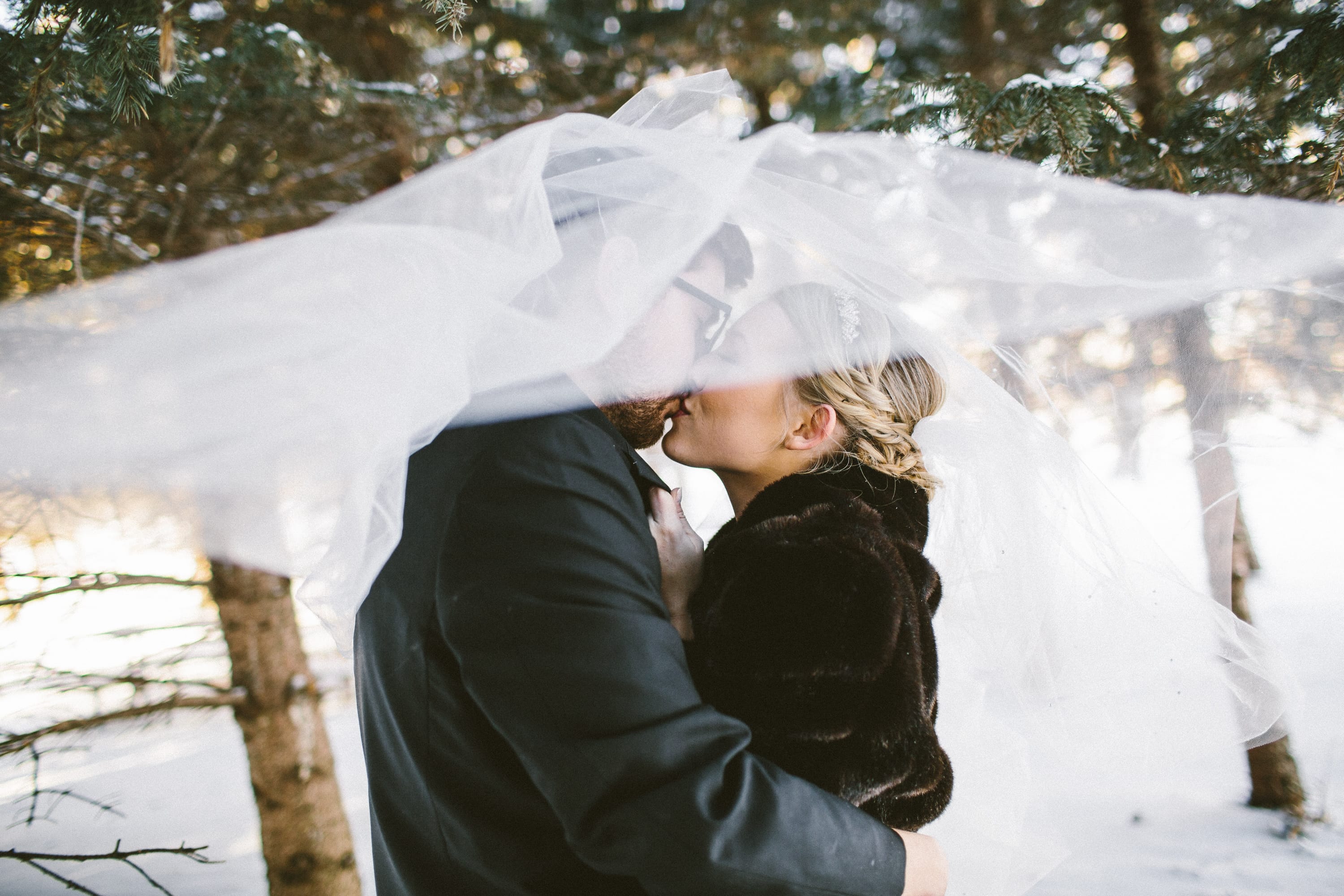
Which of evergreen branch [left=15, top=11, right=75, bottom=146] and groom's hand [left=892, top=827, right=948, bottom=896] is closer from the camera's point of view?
groom's hand [left=892, top=827, right=948, bottom=896]

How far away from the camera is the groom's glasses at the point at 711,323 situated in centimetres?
178

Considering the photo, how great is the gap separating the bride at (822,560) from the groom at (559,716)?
0.49 ft

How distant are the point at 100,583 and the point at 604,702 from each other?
2.05 m

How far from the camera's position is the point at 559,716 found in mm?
1114

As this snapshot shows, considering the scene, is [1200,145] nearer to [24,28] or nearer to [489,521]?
[489,521]

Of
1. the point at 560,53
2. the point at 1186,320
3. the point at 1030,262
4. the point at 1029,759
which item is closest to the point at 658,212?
the point at 1030,262

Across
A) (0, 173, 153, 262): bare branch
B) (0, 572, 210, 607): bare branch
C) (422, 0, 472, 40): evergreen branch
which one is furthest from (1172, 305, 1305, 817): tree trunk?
(0, 572, 210, 607): bare branch

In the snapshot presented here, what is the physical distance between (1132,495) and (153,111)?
3307 millimetres

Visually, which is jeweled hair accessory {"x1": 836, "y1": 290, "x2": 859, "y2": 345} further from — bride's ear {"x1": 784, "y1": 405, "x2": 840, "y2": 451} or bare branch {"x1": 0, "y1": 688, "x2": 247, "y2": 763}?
bare branch {"x1": 0, "y1": 688, "x2": 247, "y2": 763}

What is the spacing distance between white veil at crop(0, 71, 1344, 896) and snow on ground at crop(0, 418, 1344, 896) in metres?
0.36

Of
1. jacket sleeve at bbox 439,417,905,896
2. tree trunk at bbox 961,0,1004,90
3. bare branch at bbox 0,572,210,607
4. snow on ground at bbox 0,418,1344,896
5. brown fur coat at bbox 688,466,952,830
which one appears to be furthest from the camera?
tree trunk at bbox 961,0,1004,90

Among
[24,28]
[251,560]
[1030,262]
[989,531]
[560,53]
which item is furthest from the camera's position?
[560,53]

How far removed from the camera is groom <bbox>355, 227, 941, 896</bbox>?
1.10 m

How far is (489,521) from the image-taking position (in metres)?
1.19
